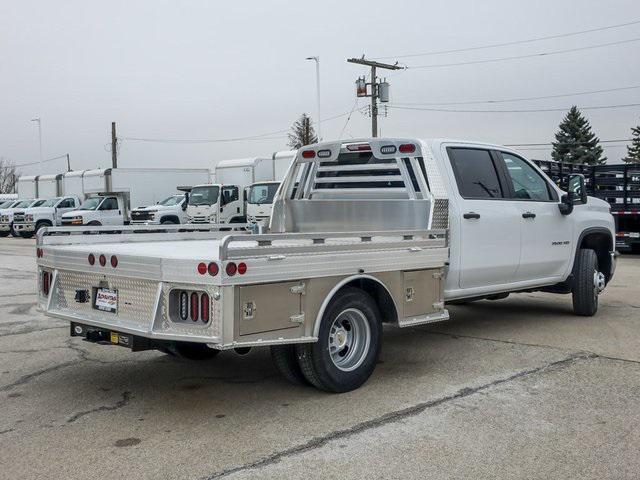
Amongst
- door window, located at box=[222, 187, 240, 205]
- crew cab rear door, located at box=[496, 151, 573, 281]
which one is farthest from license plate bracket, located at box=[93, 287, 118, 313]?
door window, located at box=[222, 187, 240, 205]

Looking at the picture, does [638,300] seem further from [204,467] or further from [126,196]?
[126,196]

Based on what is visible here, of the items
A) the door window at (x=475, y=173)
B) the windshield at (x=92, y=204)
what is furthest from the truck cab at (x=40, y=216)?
the door window at (x=475, y=173)

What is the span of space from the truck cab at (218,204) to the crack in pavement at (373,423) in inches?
838

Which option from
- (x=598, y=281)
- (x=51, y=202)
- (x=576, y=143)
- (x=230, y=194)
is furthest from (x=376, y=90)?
(x=576, y=143)

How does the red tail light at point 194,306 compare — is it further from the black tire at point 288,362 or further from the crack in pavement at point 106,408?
the crack in pavement at point 106,408

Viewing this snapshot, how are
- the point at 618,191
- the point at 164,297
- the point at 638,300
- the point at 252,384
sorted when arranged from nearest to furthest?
the point at 164,297 < the point at 252,384 < the point at 638,300 < the point at 618,191

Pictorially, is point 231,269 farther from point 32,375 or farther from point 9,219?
point 9,219

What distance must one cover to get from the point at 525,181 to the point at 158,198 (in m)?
28.1

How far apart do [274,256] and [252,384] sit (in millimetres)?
1542

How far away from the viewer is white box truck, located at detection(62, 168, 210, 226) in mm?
29453

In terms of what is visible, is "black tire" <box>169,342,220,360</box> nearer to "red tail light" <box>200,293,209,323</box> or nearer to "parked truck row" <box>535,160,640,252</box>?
"red tail light" <box>200,293,209,323</box>

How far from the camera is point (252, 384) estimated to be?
231 inches

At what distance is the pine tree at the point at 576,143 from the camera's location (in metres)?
72.2

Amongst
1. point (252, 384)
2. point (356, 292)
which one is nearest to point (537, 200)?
point (356, 292)
